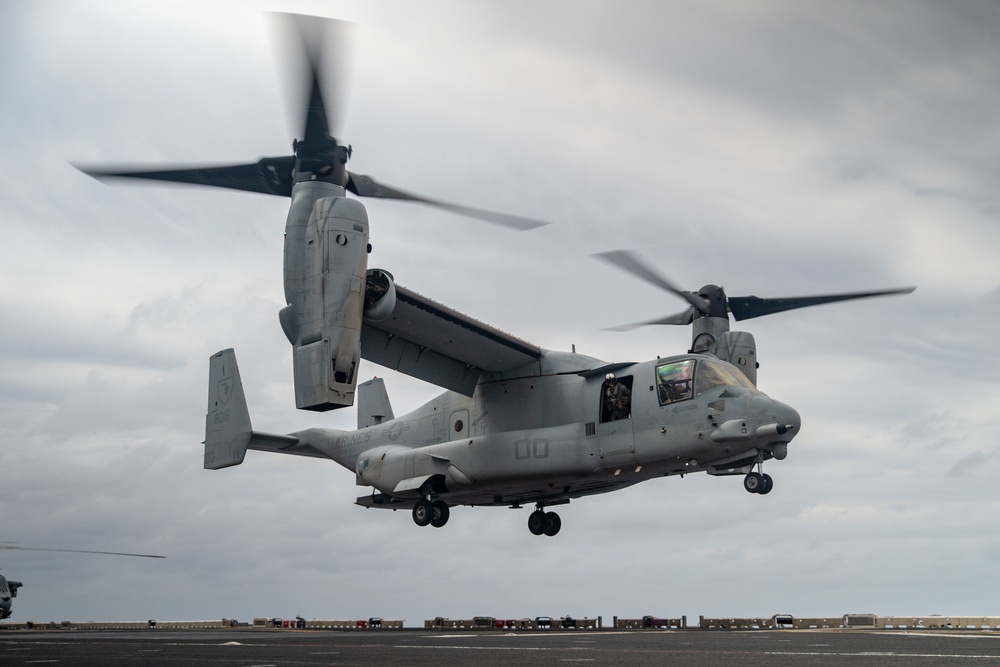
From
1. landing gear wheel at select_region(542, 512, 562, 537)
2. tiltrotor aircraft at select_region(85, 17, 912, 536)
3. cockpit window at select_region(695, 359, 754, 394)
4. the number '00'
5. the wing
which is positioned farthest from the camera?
landing gear wheel at select_region(542, 512, 562, 537)

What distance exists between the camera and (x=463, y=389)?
2781 centimetres

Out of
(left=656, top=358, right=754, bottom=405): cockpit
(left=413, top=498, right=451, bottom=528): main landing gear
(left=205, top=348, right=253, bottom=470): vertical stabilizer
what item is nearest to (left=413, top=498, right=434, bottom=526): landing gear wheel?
(left=413, top=498, right=451, bottom=528): main landing gear

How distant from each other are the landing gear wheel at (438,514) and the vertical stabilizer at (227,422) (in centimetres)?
605

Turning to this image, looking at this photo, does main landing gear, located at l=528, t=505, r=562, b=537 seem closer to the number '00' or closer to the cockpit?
the number '00'

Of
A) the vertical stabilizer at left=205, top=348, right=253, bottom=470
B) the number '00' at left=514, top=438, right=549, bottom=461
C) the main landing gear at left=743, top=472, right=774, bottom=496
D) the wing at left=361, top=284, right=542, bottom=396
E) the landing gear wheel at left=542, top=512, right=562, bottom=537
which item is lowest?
the landing gear wheel at left=542, top=512, right=562, bottom=537

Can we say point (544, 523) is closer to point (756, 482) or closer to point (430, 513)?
point (430, 513)

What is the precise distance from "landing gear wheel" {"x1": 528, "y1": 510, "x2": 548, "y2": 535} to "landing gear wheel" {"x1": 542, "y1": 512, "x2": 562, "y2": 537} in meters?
0.06

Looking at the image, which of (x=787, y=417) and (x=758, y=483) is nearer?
(x=787, y=417)

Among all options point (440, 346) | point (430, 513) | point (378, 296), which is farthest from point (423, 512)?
point (378, 296)

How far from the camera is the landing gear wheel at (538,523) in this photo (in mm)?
29016

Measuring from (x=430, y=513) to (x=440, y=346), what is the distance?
4614 mm

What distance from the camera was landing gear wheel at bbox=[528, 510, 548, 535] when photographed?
2902 centimetres

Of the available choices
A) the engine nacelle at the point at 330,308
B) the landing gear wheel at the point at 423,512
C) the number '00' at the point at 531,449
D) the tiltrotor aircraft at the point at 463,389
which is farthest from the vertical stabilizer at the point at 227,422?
the number '00' at the point at 531,449

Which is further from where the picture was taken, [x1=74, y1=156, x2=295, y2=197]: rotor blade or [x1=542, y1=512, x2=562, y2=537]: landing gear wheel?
→ [x1=542, y1=512, x2=562, y2=537]: landing gear wheel
